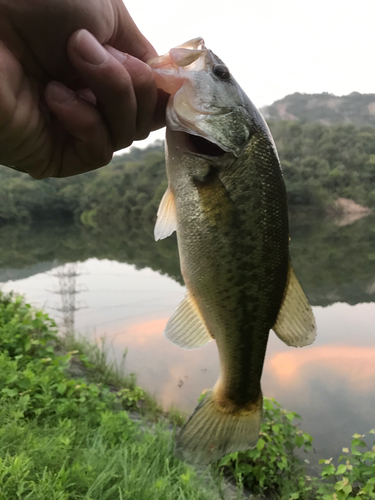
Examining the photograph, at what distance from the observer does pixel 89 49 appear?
1.44 meters

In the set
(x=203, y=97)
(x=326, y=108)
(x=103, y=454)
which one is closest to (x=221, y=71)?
(x=203, y=97)

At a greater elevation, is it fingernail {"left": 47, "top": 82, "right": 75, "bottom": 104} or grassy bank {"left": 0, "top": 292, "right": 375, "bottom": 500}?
fingernail {"left": 47, "top": 82, "right": 75, "bottom": 104}

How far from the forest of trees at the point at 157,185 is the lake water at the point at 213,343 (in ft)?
77.6

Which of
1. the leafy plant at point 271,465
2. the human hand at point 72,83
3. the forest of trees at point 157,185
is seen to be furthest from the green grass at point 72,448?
the forest of trees at point 157,185

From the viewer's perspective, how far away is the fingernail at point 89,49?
1.43 m

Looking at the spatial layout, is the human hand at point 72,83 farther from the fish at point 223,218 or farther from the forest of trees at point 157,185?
the forest of trees at point 157,185

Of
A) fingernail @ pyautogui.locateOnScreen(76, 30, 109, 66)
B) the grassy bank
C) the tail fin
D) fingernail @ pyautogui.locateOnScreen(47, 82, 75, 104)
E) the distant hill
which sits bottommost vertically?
the grassy bank

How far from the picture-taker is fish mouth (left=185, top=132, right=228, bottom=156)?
5.60 ft

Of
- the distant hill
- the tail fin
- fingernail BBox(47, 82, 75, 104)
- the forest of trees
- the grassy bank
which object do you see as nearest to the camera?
fingernail BBox(47, 82, 75, 104)

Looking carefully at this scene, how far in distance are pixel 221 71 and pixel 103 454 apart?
3.12m

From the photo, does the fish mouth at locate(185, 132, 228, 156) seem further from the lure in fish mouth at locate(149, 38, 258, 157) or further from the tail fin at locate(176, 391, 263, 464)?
the tail fin at locate(176, 391, 263, 464)

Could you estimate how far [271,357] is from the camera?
909cm

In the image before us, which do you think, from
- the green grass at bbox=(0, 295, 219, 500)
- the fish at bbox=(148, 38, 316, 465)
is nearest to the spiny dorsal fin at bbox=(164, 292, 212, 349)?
the fish at bbox=(148, 38, 316, 465)

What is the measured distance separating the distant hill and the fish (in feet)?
380
